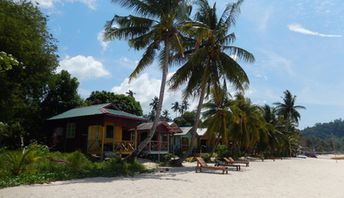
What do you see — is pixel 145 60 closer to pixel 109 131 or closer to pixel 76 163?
pixel 76 163

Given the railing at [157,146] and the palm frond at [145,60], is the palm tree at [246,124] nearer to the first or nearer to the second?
the railing at [157,146]

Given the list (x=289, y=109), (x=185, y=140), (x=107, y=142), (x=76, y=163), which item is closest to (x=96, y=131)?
(x=107, y=142)

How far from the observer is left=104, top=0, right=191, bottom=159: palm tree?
71.1 ft

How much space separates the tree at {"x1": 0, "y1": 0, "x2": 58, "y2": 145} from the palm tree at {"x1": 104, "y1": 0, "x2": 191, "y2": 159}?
436 cm

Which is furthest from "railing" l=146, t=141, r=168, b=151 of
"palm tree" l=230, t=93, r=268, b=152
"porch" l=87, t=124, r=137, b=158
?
"palm tree" l=230, t=93, r=268, b=152

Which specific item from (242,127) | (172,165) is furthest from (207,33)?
(242,127)

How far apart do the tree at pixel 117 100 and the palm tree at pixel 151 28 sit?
78.9 ft

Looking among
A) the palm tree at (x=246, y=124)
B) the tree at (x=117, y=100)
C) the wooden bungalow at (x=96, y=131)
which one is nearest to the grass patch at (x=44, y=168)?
the wooden bungalow at (x=96, y=131)

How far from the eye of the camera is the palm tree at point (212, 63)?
24.2 meters

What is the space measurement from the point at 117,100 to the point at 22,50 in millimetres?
30748

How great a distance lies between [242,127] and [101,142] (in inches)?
653

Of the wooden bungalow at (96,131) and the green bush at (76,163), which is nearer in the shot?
the green bush at (76,163)

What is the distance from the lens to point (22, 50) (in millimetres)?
18031

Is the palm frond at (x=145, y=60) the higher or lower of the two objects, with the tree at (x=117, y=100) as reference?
lower
